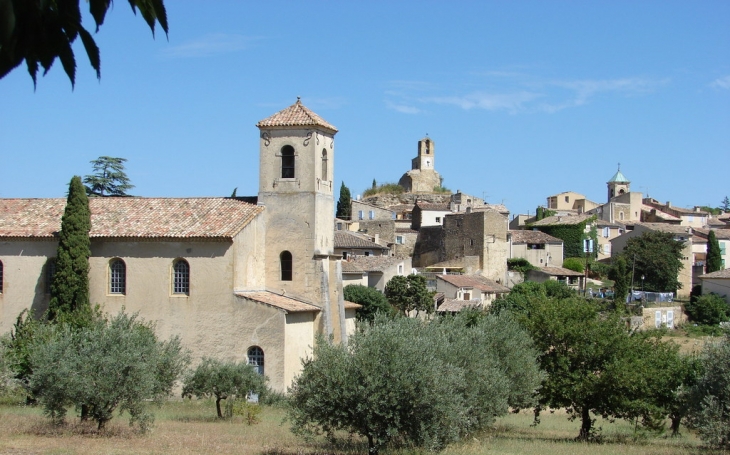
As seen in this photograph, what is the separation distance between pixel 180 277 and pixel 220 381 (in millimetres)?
6021

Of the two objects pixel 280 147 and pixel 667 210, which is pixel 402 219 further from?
pixel 280 147

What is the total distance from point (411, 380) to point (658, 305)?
164ft

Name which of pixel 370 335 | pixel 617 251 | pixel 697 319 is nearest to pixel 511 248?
pixel 617 251

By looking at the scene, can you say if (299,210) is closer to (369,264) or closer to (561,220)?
(369,264)

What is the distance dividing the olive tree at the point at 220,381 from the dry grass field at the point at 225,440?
0.85 m

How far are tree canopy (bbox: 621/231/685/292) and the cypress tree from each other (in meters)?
51.2

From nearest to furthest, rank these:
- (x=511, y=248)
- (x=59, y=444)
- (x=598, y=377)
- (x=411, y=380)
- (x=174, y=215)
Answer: (x=411, y=380), (x=59, y=444), (x=598, y=377), (x=174, y=215), (x=511, y=248)

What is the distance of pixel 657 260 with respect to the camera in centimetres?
7106

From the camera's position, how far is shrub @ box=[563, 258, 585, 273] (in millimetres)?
75938

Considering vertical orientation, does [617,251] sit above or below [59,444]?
above

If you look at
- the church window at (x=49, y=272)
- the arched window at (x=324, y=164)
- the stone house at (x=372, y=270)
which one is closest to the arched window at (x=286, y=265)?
the arched window at (x=324, y=164)

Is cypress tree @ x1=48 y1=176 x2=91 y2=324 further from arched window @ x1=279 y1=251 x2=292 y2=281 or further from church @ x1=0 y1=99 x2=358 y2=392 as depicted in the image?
arched window @ x1=279 y1=251 x2=292 y2=281

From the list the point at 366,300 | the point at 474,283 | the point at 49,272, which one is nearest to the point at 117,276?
the point at 49,272

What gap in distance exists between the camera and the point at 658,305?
62.5 m
